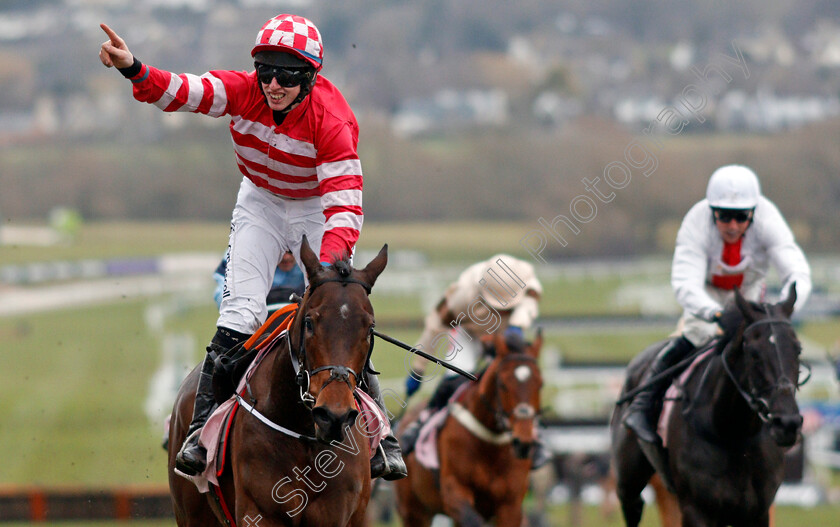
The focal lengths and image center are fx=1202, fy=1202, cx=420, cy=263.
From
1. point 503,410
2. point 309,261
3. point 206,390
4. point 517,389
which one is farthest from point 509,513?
point 309,261

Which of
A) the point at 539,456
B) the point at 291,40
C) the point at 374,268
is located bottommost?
the point at 539,456

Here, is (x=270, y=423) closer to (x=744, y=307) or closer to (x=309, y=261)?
(x=309, y=261)

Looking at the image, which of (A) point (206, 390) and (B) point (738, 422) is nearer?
(A) point (206, 390)

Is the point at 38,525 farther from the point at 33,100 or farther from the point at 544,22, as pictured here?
the point at 544,22

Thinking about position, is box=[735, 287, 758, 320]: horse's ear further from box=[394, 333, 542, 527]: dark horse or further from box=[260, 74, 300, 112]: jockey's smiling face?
box=[260, 74, 300, 112]: jockey's smiling face

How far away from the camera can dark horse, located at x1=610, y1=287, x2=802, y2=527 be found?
6.02 m

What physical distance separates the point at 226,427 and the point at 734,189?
10.8ft

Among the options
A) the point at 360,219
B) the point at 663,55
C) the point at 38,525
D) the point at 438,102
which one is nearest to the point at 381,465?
the point at 360,219

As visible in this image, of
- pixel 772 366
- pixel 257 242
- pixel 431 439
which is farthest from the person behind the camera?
pixel 431 439

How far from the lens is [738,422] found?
6.53m

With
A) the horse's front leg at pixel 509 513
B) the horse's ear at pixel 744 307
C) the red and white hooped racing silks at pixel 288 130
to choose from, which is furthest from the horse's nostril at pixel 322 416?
the horse's front leg at pixel 509 513

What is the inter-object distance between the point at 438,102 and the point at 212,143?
2434 cm

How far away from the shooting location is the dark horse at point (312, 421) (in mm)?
4277

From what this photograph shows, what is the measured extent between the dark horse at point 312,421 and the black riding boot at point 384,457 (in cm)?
21
